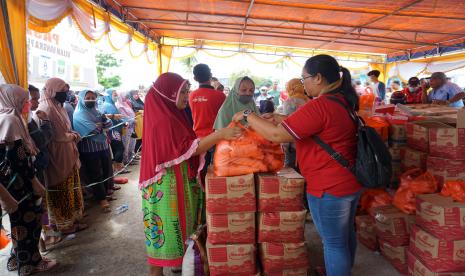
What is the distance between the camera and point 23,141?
2344mm

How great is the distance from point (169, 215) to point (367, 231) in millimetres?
1965

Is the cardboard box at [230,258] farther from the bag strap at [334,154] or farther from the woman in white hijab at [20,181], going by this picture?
the woman in white hijab at [20,181]

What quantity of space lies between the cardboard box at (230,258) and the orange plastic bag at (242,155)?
524 mm

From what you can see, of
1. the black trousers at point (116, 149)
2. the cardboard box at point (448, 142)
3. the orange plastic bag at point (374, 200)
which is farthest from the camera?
the black trousers at point (116, 149)

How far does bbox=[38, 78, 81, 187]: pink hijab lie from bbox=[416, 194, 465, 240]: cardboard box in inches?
132

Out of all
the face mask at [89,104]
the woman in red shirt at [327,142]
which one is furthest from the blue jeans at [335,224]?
the face mask at [89,104]

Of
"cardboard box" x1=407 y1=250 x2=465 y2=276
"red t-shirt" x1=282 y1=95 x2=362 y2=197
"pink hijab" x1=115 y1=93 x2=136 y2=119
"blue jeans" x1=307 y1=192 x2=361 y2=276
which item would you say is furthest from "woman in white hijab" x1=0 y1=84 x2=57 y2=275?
"pink hijab" x1=115 y1=93 x2=136 y2=119

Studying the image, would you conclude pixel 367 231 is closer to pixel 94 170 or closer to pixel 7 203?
pixel 7 203

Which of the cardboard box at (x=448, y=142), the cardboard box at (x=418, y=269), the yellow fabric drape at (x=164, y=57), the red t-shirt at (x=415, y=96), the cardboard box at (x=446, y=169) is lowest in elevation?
the cardboard box at (x=418, y=269)

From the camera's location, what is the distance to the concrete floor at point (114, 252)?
101 inches

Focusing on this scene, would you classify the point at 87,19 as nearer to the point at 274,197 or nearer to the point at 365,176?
the point at 274,197

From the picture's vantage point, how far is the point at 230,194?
6.48 ft

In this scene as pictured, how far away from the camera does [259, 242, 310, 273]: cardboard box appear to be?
6.78 ft

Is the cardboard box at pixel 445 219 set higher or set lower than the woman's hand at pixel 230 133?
lower
